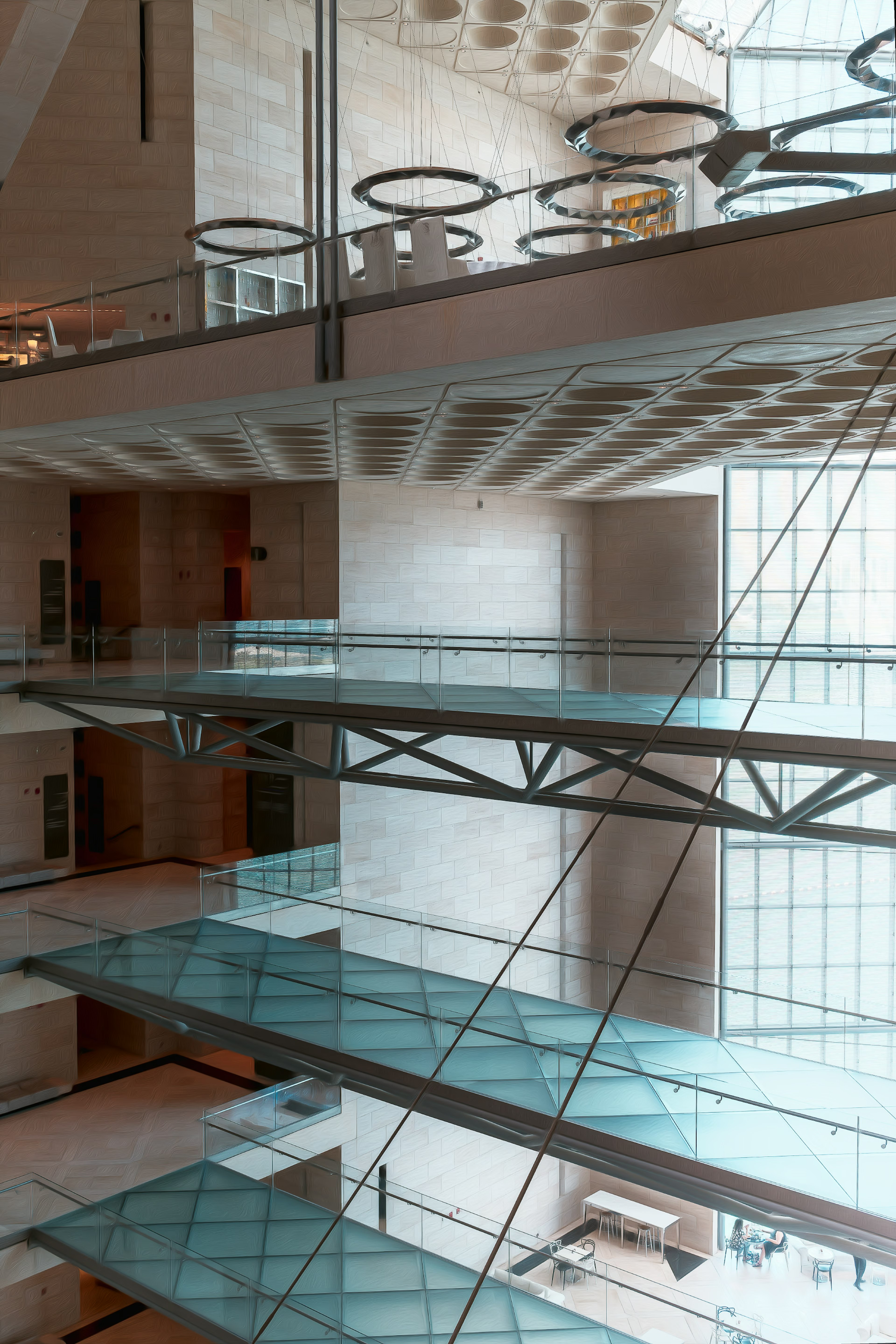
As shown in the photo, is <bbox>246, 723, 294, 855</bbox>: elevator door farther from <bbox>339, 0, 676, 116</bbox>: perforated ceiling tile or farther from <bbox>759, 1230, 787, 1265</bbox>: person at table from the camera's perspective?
<bbox>759, 1230, 787, 1265</bbox>: person at table

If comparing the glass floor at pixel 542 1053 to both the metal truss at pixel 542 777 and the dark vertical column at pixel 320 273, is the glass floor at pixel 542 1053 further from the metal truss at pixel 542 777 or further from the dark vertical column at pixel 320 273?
the dark vertical column at pixel 320 273

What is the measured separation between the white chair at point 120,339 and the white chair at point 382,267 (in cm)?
347

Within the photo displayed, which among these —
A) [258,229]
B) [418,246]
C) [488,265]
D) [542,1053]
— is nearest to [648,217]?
[488,265]

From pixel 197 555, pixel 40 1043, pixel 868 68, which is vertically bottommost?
pixel 40 1043

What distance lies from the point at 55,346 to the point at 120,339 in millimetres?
1506

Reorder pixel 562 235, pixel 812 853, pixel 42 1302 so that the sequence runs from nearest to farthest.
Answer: pixel 562 235, pixel 42 1302, pixel 812 853

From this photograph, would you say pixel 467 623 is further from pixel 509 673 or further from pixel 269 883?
pixel 509 673

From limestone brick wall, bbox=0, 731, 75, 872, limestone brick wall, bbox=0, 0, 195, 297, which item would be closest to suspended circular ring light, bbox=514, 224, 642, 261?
limestone brick wall, bbox=0, 0, 195, 297

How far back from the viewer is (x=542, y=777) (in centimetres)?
1291

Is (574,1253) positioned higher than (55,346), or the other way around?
(55,346)

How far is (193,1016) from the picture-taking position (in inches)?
584

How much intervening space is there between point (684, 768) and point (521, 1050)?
1357 centimetres

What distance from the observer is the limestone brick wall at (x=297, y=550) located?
19672 millimetres

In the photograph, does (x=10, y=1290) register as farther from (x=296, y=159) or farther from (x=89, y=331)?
(x=296, y=159)
